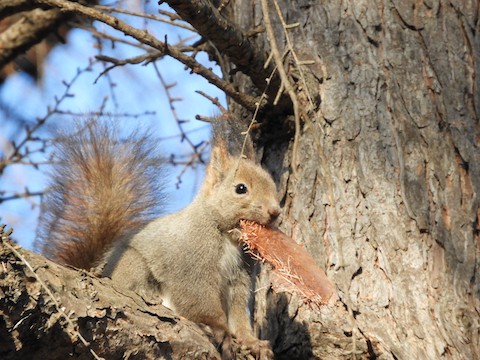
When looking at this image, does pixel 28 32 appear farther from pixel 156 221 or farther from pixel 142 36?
pixel 142 36

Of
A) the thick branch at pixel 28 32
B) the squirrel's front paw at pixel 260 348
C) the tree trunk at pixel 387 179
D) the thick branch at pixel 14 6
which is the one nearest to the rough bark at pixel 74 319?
the squirrel's front paw at pixel 260 348

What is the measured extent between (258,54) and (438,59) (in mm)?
853

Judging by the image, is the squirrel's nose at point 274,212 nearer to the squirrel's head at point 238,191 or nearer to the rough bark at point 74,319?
the squirrel's head at point 238,191

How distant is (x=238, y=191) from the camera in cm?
345

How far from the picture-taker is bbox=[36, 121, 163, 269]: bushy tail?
11.8 ft

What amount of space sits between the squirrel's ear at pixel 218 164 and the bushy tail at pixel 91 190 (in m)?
0.34

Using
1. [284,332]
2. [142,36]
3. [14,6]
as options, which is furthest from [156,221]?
[14,6]

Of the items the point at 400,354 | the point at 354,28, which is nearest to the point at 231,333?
the point at 400,354

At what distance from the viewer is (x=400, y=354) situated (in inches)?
108

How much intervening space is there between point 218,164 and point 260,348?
99cm

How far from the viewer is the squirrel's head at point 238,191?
10.8 feet

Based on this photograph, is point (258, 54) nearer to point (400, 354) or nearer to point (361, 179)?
point (361, 179)

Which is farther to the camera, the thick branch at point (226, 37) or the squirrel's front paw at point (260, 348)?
the squirrel's front paw at point (260, 348)

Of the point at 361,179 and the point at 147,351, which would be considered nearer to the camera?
the point at 147,351
